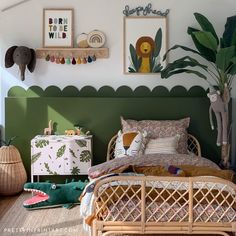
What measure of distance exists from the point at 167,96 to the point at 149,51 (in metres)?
0.61

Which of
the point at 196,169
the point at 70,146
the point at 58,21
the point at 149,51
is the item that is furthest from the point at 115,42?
the point at 196,169

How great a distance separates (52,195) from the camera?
436 cm

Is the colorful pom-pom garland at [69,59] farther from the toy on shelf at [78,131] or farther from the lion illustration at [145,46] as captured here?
the toy on shelf at [78,131]

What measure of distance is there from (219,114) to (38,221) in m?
2.36

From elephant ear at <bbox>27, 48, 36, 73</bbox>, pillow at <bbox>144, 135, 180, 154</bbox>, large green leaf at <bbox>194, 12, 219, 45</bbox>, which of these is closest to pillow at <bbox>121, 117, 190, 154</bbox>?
pillow at <bbox>144, 135, 180, 154</bbox>

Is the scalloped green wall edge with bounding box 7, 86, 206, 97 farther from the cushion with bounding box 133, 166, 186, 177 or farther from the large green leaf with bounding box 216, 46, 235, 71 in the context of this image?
the cushion with bounding box 133, 166, 186, 177

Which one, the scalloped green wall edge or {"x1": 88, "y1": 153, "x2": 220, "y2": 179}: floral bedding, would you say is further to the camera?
the scalloped green wall edge

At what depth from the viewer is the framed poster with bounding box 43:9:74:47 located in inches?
203

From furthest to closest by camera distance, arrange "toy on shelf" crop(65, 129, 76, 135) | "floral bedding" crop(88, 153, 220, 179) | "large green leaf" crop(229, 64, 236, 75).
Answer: "toy on shelf" crop(65, 129, 76, 135), "large green leaf" crop(229, 64, 236, 75), "floral bedding" crop(88, 153, 220, 179)

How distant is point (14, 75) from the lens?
17.3 ft

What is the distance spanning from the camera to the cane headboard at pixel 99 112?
5.17m

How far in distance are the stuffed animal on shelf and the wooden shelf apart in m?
1.42

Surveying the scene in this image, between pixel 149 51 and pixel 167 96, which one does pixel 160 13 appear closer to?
pixel 149 51

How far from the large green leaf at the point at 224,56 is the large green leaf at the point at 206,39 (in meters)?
0.23
